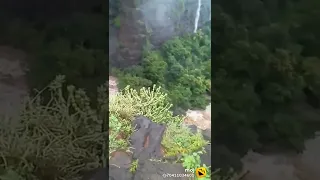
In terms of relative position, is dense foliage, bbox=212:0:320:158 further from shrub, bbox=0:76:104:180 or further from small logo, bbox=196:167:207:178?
shrub, bbox=0:76:104:180

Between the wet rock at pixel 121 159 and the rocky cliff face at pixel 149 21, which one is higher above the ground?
the rocky cliff face at pixel 149 21

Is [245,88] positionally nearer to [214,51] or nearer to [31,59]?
[214,51]

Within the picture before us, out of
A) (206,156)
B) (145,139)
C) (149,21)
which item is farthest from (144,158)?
(149,21)

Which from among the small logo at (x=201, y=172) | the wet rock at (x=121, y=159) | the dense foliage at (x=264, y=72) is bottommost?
the small logo at (x=201, y=172)

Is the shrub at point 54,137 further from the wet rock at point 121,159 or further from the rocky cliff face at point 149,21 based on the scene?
the rocky cliff face at point 149,21

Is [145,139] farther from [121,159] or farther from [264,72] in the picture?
[264,72]

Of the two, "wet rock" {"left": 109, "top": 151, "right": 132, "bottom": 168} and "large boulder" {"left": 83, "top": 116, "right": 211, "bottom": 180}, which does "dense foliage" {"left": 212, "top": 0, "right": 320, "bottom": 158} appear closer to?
"large boulder" {"left": 83, "top": 116, "right": 211, "bottom": 180}

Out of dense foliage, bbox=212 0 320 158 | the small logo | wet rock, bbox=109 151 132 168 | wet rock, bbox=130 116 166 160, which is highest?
dense foliage, bbox=212 0 320 158

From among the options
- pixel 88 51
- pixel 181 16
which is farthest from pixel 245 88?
pixel 88 51

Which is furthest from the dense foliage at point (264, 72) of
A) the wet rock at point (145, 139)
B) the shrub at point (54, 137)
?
the shrub at point (54, 137)

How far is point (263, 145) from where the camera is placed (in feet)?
4.42

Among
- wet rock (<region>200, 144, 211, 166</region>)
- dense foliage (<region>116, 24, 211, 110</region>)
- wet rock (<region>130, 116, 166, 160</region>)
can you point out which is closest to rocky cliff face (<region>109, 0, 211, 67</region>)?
dense foliage (<region>116, 24, 211, 110</region>)

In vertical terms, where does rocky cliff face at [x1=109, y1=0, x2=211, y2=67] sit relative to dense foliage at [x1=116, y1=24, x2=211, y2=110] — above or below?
above

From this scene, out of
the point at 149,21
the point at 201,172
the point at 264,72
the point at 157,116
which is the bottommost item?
the point at 201,172
